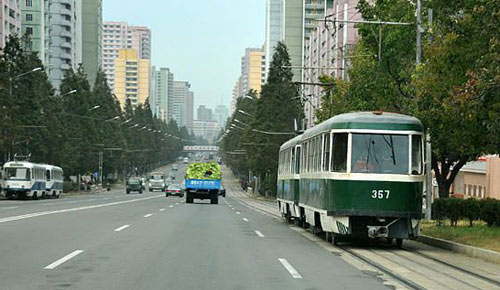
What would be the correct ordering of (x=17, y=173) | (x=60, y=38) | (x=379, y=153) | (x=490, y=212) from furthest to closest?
(x=60, y=38), (x=17, y=173), (x=490, y=212), (x=379, y=153)

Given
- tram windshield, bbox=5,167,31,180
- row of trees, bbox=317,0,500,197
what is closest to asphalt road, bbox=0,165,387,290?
row of trees, bbox=317,0,500,197

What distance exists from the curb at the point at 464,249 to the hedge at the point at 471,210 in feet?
12.9

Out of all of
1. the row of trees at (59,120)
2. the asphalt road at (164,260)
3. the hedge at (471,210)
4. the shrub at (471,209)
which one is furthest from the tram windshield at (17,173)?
the shrub at (471,209)

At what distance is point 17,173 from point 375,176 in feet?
162

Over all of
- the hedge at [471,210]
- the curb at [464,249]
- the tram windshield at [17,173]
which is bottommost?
the curb at [464,249]

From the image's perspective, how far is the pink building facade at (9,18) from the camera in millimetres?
111188

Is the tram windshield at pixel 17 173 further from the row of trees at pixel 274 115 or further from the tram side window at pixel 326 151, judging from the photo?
the tram side window at pixel 326 151

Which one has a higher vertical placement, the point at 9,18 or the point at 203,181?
the point at 9,18

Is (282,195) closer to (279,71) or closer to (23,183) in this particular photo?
(23,183)

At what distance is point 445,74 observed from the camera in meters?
21.8

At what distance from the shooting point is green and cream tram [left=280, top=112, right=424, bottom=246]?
18312 millimetres

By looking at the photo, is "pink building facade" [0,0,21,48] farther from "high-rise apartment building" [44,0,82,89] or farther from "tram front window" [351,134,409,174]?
"tram front window" [351,134,409,174]

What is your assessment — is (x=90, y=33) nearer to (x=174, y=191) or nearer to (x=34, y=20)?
(x=34, y=20)

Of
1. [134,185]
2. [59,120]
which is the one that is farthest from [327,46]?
[59,120]
